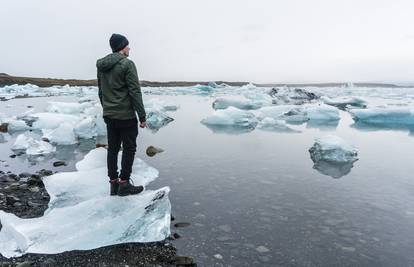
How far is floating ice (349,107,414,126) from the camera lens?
15.0 meters

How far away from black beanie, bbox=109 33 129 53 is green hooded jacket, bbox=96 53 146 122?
136 mm

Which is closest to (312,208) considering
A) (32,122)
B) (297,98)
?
(32,122)

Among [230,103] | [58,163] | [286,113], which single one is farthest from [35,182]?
[230,103]

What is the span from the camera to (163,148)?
8938 millimetres

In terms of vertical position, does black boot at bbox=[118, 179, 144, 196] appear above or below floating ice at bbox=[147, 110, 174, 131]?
above

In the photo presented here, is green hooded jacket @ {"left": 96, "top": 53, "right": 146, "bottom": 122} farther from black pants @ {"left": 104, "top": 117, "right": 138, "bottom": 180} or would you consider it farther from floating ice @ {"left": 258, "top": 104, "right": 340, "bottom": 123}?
floating ice @ {"left": 258, "top": 104, "right": 340, "bottom": 123}

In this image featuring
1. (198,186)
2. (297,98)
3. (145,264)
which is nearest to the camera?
(145,264)

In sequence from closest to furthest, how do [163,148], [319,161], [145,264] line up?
1. [145,264]
2. [319,161]
3. [163,148]

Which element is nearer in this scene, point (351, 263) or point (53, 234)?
point (351, 263)

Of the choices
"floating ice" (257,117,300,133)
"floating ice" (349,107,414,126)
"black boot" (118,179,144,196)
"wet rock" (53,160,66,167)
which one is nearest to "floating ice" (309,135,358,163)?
"black boot" (118,179,144,196)

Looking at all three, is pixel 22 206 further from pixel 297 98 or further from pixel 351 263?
pixel 297 98

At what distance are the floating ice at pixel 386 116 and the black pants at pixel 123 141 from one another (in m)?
13.8

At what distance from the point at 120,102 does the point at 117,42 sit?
74 centimetres

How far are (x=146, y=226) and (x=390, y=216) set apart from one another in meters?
3.13
